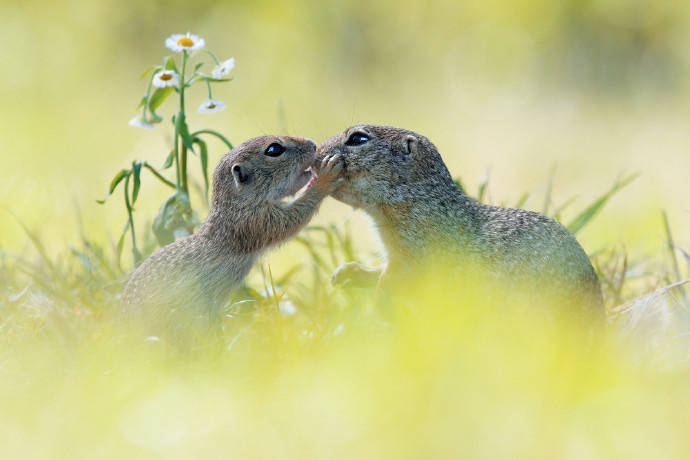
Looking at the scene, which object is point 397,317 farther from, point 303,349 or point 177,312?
point 177,312

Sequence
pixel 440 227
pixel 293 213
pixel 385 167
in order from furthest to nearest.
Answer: pixel 293 213 < pixel 385 167 < pixel 440 227

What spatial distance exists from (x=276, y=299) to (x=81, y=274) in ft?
5.31

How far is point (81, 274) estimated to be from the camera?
16.4 feet

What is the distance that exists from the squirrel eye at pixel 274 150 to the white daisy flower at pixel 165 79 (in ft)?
1.70

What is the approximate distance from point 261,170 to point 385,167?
2.23ft

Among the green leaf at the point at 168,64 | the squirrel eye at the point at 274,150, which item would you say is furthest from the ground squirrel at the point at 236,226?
the green leaf at the point at 168,64

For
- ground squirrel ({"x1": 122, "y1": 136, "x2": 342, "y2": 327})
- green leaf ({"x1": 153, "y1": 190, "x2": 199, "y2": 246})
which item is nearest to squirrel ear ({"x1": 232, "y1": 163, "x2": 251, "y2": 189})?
ground squirrel ({"x1": 122, "y1": 136, "x2": 342, "y2": 327})

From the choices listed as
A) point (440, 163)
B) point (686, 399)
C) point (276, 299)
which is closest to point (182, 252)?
point (276, 299)

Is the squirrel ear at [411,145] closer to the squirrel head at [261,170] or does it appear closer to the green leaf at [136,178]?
the squirrel head at [261,170]

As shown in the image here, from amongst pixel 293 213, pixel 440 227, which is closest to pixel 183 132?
pixel 293 213

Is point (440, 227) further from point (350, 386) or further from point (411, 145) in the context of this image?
point (350, 386)

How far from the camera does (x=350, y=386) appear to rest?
299 cm

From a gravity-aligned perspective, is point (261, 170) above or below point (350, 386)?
above

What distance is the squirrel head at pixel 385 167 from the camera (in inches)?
156
